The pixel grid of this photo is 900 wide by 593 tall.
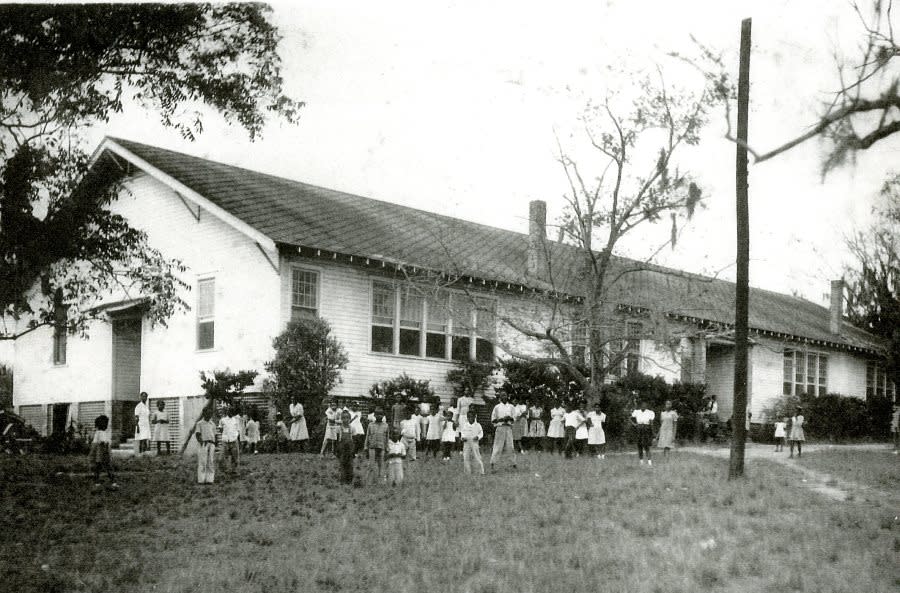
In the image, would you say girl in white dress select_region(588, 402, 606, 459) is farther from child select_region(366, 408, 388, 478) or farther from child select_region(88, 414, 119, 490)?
child select_region(88, 414, 119, 490)

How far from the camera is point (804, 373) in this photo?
1453 inches

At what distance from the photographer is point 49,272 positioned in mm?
13367

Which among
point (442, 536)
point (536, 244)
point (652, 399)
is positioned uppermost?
point (536, 244)

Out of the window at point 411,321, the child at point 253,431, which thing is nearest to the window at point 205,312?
the child at point 253,431

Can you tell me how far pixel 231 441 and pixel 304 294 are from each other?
5357mm

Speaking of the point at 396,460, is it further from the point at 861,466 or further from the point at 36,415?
the point at 36,415

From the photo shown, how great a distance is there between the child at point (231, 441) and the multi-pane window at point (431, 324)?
5.84 meters

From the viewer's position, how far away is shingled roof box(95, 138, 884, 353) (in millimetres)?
21875

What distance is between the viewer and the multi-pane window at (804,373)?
3634 cm

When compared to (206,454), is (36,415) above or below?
below

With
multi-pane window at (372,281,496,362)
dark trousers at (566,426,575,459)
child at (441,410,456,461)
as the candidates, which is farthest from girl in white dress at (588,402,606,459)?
multi-pane window at (372,281,496,362)

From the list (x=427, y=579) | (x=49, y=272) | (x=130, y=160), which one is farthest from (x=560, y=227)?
(x=427, y=579)

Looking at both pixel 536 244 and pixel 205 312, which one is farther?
pixel 536 244

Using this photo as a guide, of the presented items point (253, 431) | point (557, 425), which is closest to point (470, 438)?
point (253, 431)
